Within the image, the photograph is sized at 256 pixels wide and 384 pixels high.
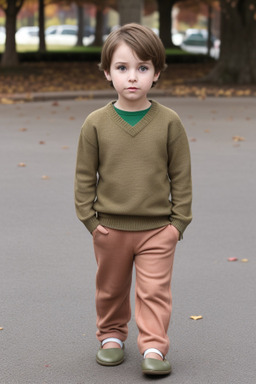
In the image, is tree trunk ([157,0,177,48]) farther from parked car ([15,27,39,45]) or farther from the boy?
the boy

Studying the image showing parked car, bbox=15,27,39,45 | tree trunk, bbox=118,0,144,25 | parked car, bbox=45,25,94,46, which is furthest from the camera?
parked car, bbox=15,27,39,45

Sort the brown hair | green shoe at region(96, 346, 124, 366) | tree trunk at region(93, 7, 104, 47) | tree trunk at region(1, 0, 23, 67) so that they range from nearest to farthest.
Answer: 1. the brown hair
2. green shoe at region(96, 346, 124, 366)
3. tree trunk at region(1, 0, 23, 67)
4. tree trunk at region(93, 7, 104, 47)

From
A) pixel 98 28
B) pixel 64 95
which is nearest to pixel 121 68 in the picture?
pixel 64 95

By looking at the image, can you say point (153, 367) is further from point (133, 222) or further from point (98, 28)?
point (98, 28)

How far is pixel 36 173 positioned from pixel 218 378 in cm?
613

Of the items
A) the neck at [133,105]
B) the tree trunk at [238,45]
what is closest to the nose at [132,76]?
the neck at [133,105]

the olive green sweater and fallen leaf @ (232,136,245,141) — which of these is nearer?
the olive green sweater

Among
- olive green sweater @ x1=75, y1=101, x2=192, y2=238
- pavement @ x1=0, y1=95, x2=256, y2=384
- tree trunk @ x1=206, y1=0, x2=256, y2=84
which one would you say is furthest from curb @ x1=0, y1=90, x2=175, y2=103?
olive green sweater @ x1=75, y1=101, x2=192, y2=238

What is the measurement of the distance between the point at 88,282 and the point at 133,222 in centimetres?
183

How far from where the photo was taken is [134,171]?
379cm

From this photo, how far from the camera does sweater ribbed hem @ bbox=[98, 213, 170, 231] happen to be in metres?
3.84

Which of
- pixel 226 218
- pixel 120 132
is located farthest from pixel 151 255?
pixel 226 218

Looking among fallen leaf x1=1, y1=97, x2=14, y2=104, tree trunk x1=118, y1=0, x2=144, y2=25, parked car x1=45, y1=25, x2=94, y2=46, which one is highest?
tree trunk x1=118, y1=0, x2=144, y2=25

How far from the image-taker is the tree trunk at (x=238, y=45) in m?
24.2
